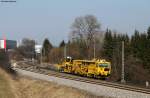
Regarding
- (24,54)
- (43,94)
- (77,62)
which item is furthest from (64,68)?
(24,54)

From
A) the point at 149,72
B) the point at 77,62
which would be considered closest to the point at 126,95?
the point at 77,62

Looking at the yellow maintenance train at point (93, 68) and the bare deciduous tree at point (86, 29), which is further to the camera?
the bare deciduous tree at point (86, 29)

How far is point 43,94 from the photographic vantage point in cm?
4075

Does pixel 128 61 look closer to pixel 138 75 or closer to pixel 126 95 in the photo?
pixel 138 75

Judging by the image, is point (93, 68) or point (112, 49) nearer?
point (93, 68)

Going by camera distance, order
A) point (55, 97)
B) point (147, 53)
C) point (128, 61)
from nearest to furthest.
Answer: point (55, 97) < point (128, 61) < point (147, 53)

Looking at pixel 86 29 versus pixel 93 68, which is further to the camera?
pixel 86 29

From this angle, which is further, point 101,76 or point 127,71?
point 127,71

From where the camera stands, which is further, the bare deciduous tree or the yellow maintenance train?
the bare deciduous tree

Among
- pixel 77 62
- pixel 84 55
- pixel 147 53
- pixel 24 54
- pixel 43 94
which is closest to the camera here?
pixel 43 94

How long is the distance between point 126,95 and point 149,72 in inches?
2494

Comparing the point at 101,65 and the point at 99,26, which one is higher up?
the point at 99,26

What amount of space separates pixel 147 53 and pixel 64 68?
26.5m

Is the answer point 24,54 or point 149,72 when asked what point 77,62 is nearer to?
point 149,72
